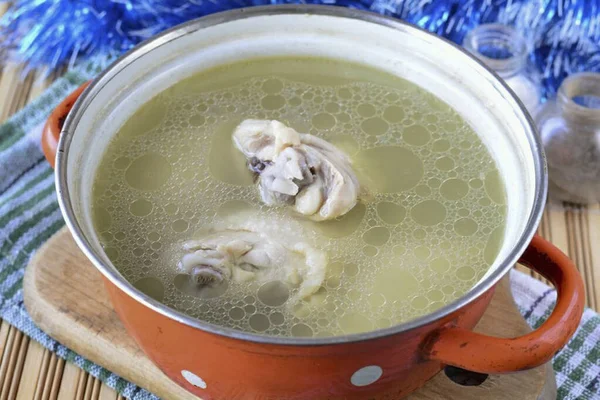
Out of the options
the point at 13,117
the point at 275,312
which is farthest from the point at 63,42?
the point at 275,312

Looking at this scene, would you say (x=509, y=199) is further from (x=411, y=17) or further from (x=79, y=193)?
(x=411, y=17)

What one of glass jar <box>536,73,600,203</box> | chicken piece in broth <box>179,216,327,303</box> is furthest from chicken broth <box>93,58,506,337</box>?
glass jar <box>536,73,600,203</box>

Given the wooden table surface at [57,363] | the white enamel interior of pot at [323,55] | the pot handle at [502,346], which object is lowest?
the wooden table surface at [57,363]

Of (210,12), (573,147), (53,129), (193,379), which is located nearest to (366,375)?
(193,379)

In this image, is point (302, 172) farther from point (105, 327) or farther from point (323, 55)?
point (105, 327)

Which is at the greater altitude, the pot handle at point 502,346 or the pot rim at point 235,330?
the pot rim at point 235,330

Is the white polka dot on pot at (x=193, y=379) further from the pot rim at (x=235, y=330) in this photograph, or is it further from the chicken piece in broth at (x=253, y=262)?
the pot rim at (x=235, y=330)

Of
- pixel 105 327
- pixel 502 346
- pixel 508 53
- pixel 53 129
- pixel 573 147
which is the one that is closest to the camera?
pixel 502 346

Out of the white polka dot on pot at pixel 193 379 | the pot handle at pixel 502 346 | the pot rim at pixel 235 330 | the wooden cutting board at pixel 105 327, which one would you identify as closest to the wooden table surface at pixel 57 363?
the wooden cutting board at pixel 105 327
